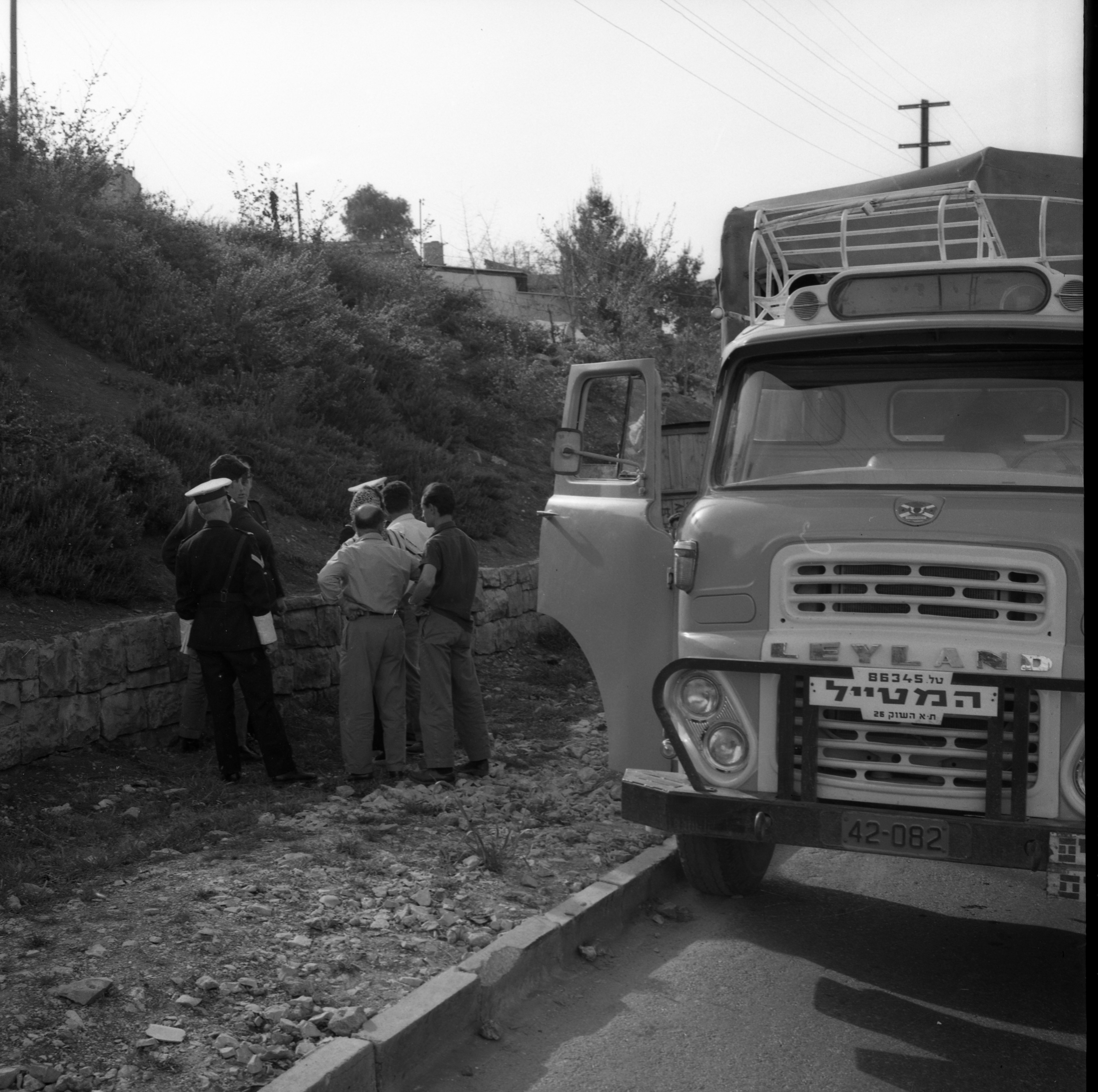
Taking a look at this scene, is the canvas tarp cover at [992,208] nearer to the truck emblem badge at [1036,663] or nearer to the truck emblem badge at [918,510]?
the truck emblem badge at [918,510]

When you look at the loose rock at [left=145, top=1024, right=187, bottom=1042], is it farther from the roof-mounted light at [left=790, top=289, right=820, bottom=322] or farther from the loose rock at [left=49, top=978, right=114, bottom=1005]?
the roof-mounted light at [left=790, top=289, right=820, bottom=322]

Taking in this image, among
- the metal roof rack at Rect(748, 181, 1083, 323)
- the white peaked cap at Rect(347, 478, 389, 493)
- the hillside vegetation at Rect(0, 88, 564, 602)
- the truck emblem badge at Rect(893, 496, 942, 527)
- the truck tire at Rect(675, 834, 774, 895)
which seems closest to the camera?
the truck emblem badge at Rect(893, 496, 942, 527)

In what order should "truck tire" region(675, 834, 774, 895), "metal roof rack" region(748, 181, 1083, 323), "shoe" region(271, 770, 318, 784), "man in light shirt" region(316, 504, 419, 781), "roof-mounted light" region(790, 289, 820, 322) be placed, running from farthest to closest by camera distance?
"man in light shirt" region(316, 504, 419, 781)
"shoe" region(271, 770, 318, 784)
"metal roof rack" region(748, 181, 1083, 323)
"truck tire" region(675, 834, 774, 895)
"roof-mounted light" region(790, 289, 820, 322)

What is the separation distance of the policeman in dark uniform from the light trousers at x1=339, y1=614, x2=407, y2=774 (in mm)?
418

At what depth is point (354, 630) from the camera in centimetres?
798

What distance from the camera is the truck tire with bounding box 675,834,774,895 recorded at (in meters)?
6.02

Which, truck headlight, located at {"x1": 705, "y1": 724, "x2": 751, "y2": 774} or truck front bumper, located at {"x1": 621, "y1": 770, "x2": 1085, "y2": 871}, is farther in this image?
truck headlight, located at {"x1": 705, "y1": 724, "x2": 751, "y2": 774}

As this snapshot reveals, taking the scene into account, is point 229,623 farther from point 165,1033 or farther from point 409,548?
point 165,1033

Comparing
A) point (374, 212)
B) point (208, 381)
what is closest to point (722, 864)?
point (208, 381)

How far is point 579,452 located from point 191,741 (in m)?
3.55

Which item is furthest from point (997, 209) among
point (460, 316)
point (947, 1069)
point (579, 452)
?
point (460, 316)

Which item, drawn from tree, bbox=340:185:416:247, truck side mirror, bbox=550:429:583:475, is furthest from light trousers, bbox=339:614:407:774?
tree, bbox=340:185:416:247

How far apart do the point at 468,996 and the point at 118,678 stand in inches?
164

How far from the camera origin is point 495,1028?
4613 mm
